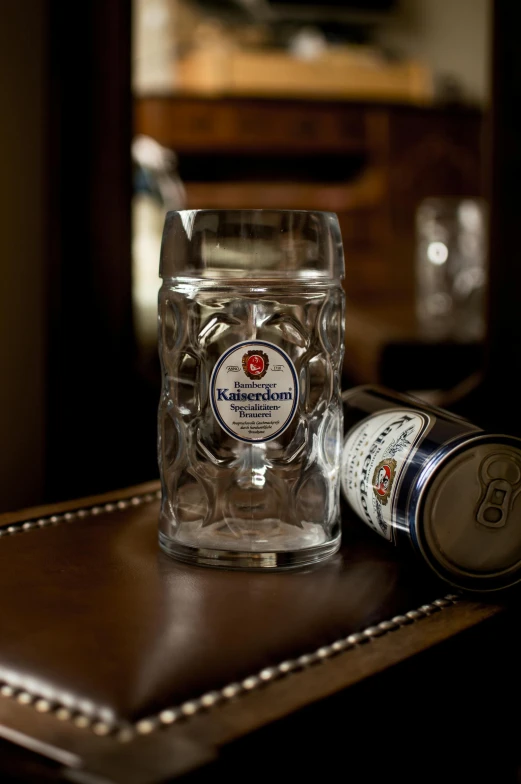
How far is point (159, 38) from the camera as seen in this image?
4.28 meters

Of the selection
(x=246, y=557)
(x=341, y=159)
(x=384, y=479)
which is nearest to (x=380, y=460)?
(x=384, y=479)

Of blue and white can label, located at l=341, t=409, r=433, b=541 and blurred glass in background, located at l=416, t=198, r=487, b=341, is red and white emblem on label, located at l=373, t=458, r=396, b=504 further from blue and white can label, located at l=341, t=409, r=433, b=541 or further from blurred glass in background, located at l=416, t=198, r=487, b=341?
blurred glass in background, located at l=416, t=198, r=487, b=341

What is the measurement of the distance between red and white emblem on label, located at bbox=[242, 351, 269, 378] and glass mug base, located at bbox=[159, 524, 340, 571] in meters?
0.13

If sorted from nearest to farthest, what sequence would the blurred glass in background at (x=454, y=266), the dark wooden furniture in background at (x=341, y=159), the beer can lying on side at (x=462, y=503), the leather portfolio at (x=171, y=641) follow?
the leather portfolio at (x=171, y=641)
the beer can lying on side at (x=462, y=503)
the blurred glass in background at (x=454, y=266)
the dark wooden furniture in background at (x=341, y=159)

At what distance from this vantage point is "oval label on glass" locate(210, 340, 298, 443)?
62 centimetres

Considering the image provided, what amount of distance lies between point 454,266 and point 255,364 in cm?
132

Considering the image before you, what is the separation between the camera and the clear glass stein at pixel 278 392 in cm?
65

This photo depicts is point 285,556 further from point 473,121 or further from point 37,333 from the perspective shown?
point 473,121

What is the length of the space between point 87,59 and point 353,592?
0.79 meters

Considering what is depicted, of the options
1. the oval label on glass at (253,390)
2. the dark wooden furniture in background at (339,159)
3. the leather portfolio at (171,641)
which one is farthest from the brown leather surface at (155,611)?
the dark wooden furniture in background at (339,159)

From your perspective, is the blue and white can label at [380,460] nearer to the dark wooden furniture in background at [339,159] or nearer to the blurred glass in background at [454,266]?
the blurred glass in background at [454,266]

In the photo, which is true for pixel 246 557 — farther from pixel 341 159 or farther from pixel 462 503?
pixel 341 159

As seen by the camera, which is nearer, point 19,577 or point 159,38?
point 19,577

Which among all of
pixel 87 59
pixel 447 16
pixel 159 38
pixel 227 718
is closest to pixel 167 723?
pixel 227 718
